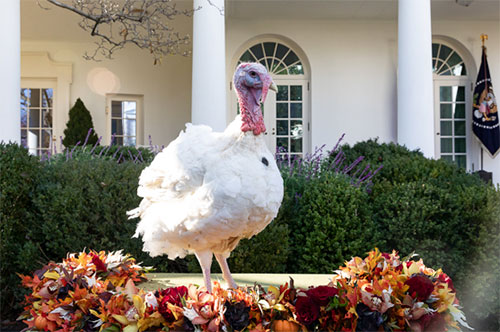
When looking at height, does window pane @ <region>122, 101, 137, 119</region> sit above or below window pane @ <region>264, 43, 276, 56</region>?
Answer: below

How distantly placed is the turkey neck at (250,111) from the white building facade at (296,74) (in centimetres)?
765

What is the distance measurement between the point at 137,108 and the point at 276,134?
3767 millimetres

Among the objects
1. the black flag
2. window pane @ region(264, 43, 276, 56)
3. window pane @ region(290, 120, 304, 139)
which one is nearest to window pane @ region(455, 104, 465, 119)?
the black flag

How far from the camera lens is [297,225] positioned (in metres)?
4.80

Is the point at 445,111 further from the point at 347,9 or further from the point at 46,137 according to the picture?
the point at 46,137

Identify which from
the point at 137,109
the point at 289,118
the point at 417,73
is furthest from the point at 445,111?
the point at 137,109

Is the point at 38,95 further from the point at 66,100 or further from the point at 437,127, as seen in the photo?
the point at 437,127

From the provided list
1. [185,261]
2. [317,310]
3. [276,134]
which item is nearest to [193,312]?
[317,310]

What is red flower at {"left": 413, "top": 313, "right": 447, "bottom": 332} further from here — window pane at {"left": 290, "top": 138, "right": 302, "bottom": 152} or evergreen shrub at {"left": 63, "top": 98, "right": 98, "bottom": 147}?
evergreen shrub at {"left": 63, "top": 98, "right": 98, "bottom": 147}

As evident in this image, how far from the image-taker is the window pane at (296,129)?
1073cm

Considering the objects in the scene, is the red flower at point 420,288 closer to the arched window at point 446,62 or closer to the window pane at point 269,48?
the window pane at point 269,48

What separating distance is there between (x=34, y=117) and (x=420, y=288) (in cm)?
1124

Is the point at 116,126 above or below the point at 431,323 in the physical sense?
above

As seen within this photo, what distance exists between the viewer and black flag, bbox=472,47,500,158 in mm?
10227
